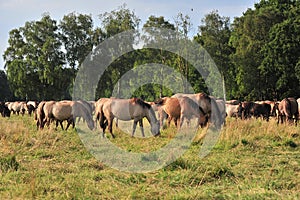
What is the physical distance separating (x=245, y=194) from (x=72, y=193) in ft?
9.15

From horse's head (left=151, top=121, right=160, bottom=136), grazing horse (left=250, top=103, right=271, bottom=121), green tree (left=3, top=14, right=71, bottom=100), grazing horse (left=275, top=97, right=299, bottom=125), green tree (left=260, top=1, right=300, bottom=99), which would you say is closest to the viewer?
horse's head (left=151, top=121, right=160, bottom=136)

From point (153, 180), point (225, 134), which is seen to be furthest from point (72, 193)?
point (225, 134)

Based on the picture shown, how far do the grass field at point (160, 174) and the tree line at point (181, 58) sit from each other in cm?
2722

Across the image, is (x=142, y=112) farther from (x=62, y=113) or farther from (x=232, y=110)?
(x=232, y=110)

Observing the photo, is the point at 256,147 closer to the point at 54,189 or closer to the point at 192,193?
the point at 192,193

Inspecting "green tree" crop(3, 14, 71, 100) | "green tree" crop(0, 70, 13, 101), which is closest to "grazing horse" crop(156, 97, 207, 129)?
"green tree" crop(3, 14, 71, 100)

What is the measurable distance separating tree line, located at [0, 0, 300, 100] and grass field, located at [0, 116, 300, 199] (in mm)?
27216

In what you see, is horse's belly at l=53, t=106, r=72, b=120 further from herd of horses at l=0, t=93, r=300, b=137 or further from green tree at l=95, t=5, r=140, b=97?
green tree at l=95, t=5, r=140, b=97

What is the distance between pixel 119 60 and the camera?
144 ft

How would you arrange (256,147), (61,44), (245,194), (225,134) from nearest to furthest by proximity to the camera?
(245,194) → (256,147) → (225,134) → (61,44)

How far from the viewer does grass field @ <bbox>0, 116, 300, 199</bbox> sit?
21.0 feet

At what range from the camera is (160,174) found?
7.82 m

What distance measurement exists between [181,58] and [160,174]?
115 ft

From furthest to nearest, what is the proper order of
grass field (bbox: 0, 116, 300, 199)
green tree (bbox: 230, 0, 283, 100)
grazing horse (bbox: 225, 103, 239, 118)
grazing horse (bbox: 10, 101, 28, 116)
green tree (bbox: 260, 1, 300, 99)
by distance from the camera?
Result: grazing horse (bbox: 10, 101, 28, 116) < green tree (bbox: 230, 0, 283, 100) < green tree (bbox: 260, 1, 300, 99) < grazing horse (bbox: 225, 103, 239, 118) < grass field (bbox: 0, 116, 300, 199)
